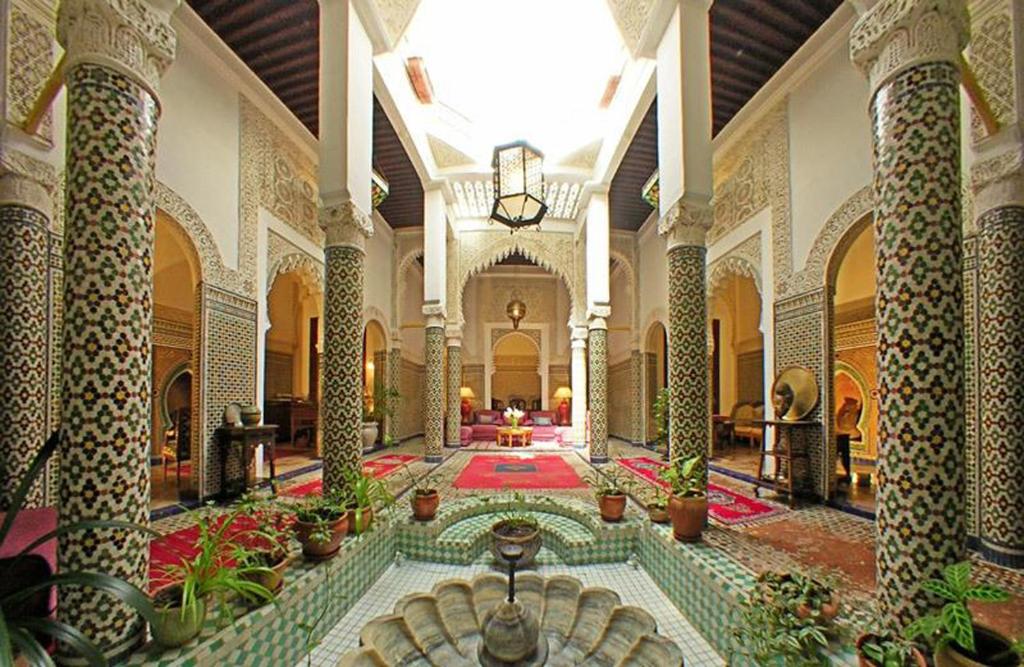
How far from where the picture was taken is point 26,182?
3.11 m

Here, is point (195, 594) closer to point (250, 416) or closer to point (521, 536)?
point (521, 536)

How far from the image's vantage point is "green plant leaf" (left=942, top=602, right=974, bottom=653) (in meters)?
1.40

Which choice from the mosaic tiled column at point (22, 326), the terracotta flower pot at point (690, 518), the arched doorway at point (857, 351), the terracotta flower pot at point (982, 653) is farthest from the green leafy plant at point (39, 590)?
the arched doorway at point (857, 351)

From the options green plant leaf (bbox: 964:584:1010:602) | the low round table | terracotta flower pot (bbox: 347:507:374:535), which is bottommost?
the low round table

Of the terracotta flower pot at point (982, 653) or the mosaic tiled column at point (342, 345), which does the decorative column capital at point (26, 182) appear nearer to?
the mosaic tiled column at point (342, 345)

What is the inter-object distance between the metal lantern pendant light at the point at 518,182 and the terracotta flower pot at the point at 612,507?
343 cm

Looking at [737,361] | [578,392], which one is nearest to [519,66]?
[578,392]

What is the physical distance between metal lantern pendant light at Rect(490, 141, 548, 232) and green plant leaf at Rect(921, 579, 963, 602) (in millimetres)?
4679

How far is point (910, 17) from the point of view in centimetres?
190

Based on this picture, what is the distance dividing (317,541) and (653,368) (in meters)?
8.87

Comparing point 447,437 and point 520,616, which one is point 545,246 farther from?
point 520,616

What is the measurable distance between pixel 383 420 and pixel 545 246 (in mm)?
5095

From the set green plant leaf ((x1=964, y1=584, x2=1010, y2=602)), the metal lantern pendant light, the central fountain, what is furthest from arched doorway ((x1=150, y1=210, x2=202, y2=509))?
green plant leaf ((x1=964, y1=584, x2=1010, y2=602))

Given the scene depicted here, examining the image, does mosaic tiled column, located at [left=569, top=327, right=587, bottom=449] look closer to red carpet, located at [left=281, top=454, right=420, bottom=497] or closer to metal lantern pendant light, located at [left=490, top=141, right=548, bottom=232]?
red carpet, located at [left=281, top=454, right=420, bottom=497]
